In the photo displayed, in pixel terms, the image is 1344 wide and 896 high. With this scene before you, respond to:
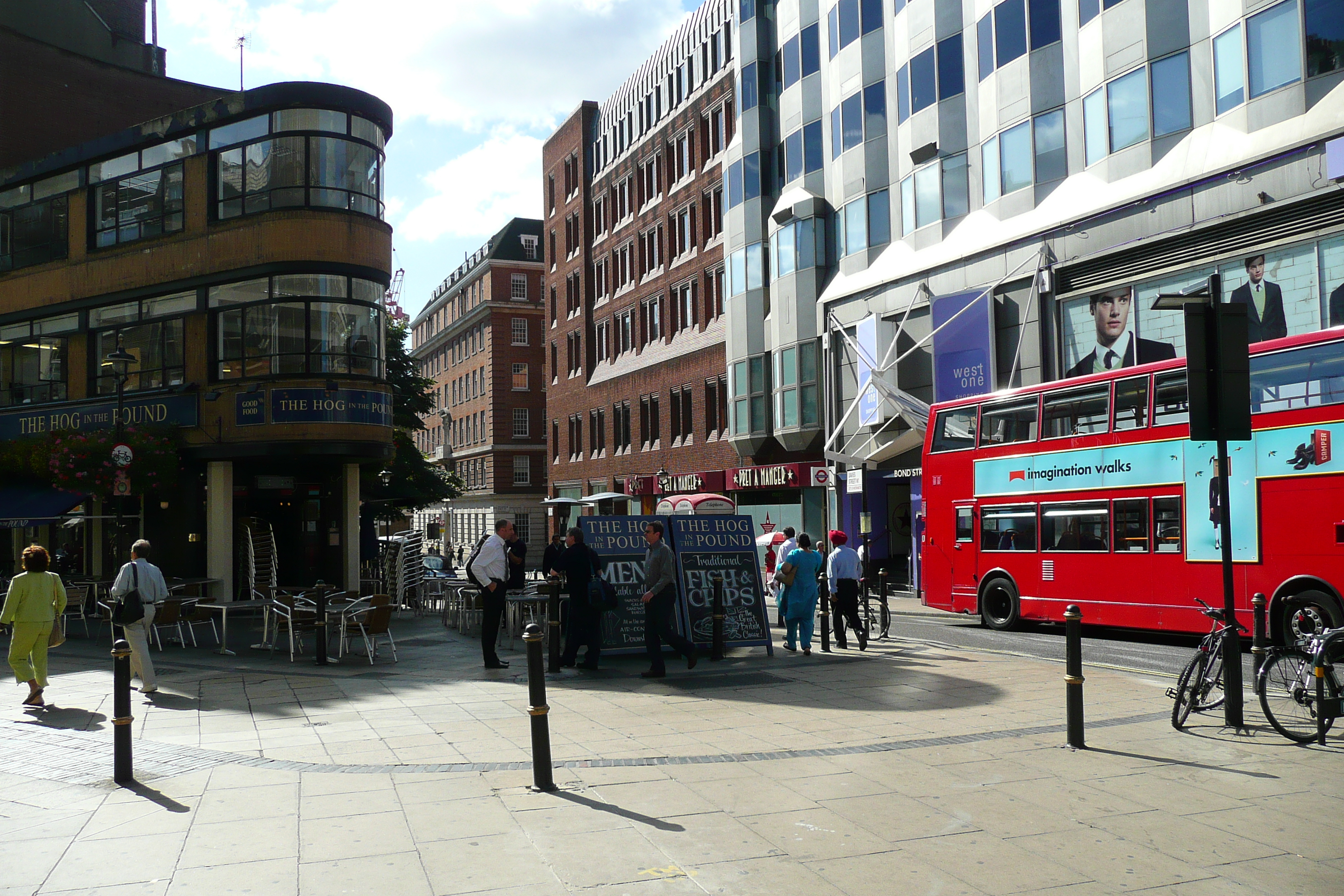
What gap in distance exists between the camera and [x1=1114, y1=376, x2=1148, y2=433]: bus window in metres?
16.3

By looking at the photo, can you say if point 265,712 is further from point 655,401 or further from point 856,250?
point 655,401

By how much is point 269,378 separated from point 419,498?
473 inches

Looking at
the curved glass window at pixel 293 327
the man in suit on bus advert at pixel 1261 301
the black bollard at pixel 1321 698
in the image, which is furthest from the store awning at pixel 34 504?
the man in suit on bus advert at pixel 1261 301

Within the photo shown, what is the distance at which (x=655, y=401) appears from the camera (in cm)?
4669

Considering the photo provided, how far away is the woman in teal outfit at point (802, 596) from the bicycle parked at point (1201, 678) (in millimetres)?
6054

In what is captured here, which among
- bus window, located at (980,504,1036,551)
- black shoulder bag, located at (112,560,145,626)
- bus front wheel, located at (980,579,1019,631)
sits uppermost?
bus window, located at (980,504,1036,551)

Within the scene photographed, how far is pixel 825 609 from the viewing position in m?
15.0

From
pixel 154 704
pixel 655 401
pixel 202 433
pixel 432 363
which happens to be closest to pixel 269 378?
pixel 202 433

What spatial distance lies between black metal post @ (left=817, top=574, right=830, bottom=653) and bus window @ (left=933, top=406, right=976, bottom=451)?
4419 mm

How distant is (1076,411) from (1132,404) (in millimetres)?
1027

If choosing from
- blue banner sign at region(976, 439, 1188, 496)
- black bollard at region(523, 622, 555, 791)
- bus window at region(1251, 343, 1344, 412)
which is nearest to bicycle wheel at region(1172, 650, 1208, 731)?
black bollard at region(523, 622, 555, 791)

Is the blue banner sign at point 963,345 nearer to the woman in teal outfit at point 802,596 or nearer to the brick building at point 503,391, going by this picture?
the woman in teal outfit at point 802,596

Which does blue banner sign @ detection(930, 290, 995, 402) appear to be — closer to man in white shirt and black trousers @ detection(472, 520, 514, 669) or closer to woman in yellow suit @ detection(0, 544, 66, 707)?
man in white shirt and black trousers @ detection(472, 520, 514, 669)

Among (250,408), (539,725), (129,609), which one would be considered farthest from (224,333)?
(539,725)
